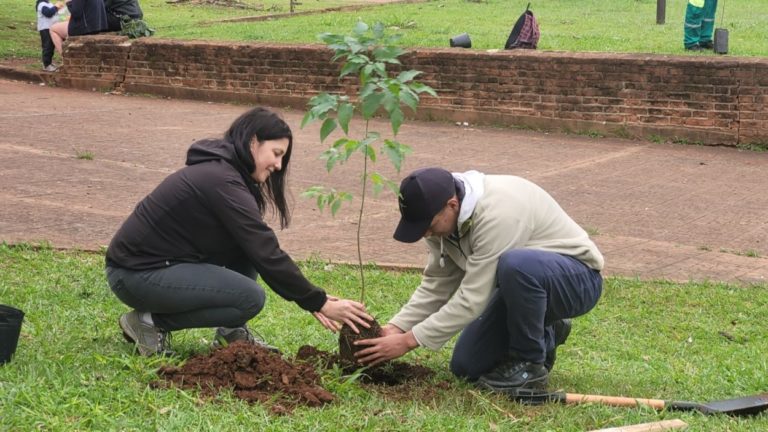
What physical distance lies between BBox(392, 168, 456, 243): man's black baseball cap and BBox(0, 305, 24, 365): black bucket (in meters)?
1.58

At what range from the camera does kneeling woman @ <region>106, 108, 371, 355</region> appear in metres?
4.44

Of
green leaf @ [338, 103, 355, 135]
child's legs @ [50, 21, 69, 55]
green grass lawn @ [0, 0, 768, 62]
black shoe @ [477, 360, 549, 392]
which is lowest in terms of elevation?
black shoe @ [477, 360, 549, 392]

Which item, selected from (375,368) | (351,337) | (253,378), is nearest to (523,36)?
Result: (375,368)

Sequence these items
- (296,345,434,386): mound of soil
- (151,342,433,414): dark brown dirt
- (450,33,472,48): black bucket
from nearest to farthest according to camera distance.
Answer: (151,342,433,414): dark brown dirt → (296,345,434,386): mound of soil → (450,33,472,48): black bucket

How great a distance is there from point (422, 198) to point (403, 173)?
6.29m

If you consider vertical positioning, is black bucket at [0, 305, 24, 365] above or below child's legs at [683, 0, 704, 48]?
below

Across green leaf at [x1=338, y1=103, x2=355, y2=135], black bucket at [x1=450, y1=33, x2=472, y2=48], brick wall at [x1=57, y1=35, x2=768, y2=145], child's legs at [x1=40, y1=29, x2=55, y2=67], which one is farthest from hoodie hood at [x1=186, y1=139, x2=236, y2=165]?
child's legs at [x1=40, y1=29, x2=55, y2=67]

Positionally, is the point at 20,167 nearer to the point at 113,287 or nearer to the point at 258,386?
the point at 113,287

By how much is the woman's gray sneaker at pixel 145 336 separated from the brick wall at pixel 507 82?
8.78 m

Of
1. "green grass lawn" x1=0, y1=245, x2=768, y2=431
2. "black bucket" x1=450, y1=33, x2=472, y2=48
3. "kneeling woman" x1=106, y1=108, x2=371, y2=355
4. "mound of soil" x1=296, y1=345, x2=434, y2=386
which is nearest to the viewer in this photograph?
→ "green grass lawn" x1=0, y1=245, x2=768, y2=431

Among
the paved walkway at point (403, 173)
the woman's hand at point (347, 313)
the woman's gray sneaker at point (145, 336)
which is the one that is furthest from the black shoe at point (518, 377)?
the paved walkway at point (403, 173)

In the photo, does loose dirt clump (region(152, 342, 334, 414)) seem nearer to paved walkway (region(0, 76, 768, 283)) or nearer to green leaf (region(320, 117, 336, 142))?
green leaf (region(320, 117, 336, 142))

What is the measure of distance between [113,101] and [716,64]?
7.91 metres

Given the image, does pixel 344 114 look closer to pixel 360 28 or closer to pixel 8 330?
pixel 360 28
